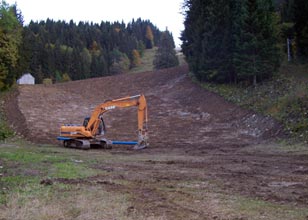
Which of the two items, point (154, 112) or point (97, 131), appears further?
point (154, 112)

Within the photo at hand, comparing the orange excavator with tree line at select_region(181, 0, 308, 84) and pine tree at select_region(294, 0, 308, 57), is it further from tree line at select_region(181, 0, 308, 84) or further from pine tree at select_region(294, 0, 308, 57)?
pine tree at select_region(294, 0, 308, 57)

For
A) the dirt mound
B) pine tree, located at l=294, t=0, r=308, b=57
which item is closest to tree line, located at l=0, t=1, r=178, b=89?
Result: the dirt mound

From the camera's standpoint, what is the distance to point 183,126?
89.8 ft

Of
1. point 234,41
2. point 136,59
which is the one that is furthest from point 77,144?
point 136,59

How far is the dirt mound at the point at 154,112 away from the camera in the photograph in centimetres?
2389

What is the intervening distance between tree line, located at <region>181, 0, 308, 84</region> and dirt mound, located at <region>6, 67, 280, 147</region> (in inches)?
92.4

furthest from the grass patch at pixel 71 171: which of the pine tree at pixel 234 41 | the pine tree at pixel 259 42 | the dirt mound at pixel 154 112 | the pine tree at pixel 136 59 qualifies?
the pine tree at pixel 136 59

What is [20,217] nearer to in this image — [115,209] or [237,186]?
[115,209]

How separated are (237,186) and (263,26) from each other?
846 inches

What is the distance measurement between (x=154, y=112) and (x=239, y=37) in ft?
26.9

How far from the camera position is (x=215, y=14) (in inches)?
1293

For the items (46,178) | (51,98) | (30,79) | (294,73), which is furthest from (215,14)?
(30,79)

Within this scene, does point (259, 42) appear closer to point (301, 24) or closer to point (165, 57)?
point (301, 24)

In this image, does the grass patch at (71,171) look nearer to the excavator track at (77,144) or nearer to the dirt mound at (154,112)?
the excavator track at (77,144)
